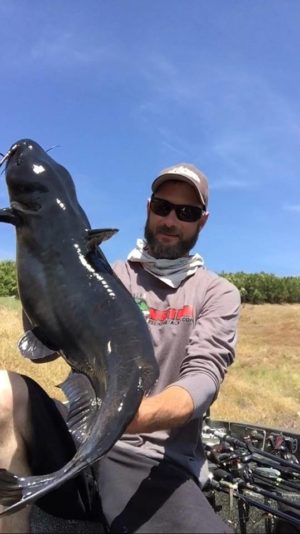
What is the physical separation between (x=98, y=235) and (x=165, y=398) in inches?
27.6

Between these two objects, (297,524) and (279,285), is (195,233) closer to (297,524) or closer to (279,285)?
(297,524)

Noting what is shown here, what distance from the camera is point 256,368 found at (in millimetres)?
15719

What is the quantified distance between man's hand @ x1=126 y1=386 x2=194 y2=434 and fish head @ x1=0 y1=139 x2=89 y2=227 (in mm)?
740

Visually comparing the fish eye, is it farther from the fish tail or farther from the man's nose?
the fish tail

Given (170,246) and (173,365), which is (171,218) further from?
(173,365)

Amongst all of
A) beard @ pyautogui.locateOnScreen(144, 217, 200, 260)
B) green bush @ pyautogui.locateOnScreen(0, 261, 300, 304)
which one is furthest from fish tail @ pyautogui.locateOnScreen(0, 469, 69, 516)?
green bush @ pyautogui.locateOnScreen(0, 261, 300, 304)

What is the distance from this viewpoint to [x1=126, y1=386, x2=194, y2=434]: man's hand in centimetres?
232

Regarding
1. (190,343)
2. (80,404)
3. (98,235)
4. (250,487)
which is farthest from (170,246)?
(250,487)

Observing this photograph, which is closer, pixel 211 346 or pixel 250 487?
pixel 211 346

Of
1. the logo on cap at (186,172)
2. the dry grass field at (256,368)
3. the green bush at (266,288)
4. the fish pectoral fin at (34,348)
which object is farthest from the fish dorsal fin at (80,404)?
the green bush at (266,288)

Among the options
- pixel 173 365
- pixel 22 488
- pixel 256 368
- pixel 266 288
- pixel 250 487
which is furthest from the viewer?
pixel 266 288

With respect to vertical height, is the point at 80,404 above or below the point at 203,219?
below

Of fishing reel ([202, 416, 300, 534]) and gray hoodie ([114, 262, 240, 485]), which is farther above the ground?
gray hoodie ([114, 262, 240, 485])

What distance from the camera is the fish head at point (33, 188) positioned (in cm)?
243
